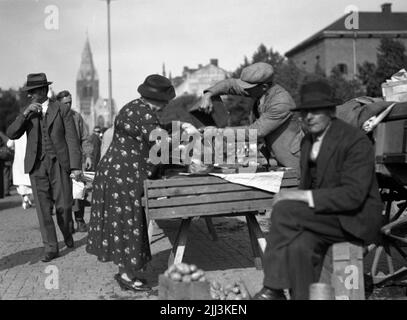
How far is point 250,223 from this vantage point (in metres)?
6.05

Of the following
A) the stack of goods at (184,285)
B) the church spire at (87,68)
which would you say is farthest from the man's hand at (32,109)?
the church spire at (87,68)

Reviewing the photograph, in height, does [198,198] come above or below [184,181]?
below

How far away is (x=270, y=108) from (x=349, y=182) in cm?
223

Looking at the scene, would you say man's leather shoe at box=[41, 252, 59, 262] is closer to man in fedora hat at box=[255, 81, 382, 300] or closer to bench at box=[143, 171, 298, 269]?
bench at box=[143, 171, 298, 269]

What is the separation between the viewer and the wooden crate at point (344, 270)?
416 cm

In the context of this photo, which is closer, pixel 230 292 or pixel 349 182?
pixel 349 182

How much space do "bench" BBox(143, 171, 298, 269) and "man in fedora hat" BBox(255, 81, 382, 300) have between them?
1.20 metres

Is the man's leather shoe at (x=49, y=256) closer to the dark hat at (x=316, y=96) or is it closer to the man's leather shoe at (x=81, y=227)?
the man's leather shoe at (x=81, y=227)

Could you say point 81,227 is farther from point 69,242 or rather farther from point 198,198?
point 198,198

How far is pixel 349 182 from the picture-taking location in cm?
395

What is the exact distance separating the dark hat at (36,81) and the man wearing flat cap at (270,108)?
2.07 metres

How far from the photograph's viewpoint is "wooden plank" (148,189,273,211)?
5078 mm

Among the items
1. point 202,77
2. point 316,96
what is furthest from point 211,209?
point 202,77
